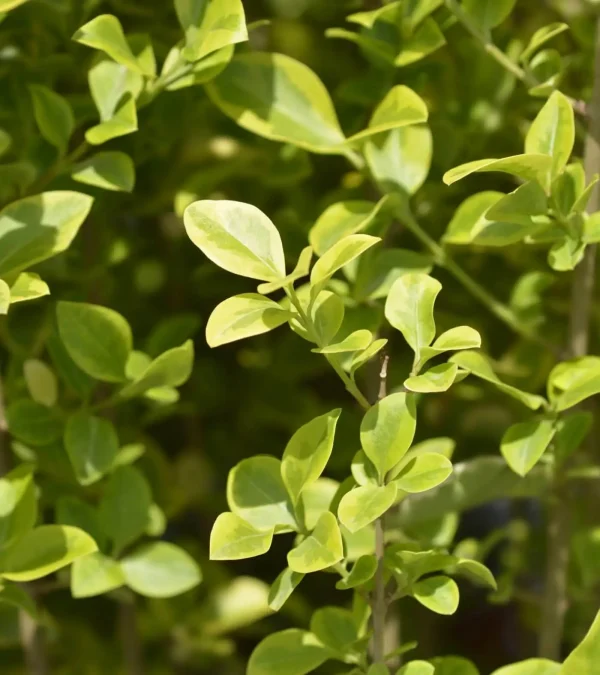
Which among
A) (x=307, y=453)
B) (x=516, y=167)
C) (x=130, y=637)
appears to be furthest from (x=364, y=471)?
(x=130, y=637)

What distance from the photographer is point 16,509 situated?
13.6 inches

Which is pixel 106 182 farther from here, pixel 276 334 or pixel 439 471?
pixel 276 334

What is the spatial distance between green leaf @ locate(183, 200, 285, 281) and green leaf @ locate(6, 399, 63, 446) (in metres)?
0.14

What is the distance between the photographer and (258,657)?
0.33 meters

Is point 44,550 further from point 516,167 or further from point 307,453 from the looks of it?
point 516,167

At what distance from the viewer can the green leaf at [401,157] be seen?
1.29ft

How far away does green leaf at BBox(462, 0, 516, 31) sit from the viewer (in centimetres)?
38

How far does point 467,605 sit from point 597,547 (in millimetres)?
325

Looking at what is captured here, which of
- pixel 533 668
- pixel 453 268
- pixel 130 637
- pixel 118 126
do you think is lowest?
pixel 130 637

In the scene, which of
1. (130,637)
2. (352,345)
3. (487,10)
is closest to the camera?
(352,345)

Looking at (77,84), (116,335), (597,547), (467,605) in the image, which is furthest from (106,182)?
(467,605)

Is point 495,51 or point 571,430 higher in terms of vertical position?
point 495,51

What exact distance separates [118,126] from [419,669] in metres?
0.24

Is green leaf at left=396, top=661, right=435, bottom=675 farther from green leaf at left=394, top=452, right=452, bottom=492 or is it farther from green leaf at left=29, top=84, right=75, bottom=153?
green leaf at left=29, top=84, right=75, bottom=153
